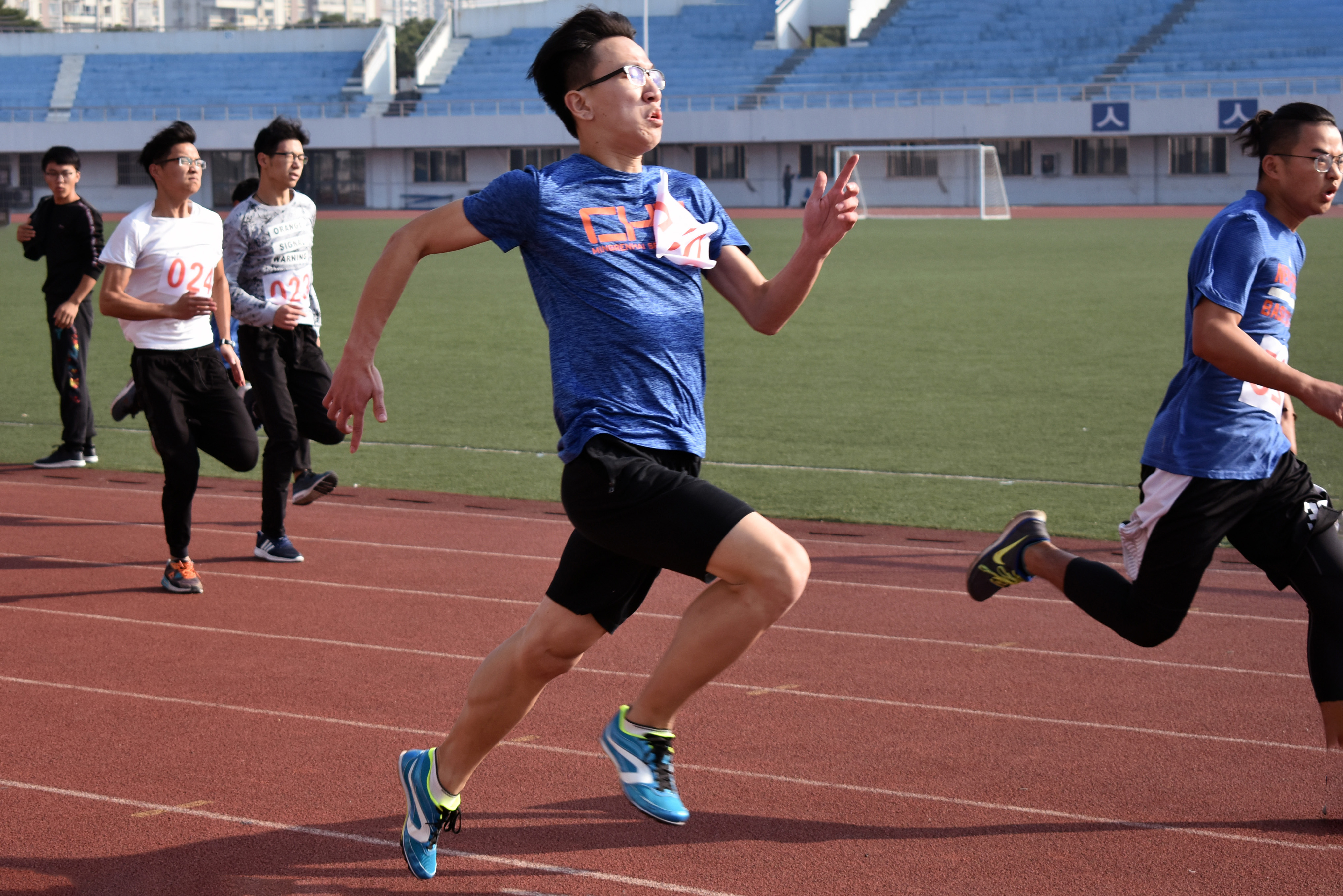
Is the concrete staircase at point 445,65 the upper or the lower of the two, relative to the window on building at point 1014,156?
upper

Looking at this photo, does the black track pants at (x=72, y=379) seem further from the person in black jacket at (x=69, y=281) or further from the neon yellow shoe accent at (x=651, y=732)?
the neon yellow shoe accent at (x=651, y=732)

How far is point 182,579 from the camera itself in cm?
641

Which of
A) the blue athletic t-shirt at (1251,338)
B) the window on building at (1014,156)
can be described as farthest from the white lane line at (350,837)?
the window on building at (1014,156)

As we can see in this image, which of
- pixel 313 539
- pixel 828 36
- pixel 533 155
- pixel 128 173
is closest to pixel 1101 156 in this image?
pixel 828 36

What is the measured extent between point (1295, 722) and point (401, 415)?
27.6 feet

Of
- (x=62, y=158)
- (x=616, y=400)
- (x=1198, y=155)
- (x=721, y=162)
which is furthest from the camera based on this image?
(x=721, y=162)

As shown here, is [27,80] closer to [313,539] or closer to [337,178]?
[337,178]

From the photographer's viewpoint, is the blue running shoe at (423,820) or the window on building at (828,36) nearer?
the blue running shoe at (423,820)

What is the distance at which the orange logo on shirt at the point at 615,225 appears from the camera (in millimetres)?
3250

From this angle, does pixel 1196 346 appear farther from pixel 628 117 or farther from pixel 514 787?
pixel 514 787

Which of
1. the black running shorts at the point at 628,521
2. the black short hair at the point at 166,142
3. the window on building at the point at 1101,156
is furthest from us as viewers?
the window on building at the point at 1101,156

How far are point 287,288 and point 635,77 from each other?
402cm

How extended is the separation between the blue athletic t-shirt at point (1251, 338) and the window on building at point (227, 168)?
61.1 meters

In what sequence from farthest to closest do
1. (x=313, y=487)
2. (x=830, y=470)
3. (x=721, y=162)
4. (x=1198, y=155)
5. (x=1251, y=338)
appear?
(x=721, y=162) < (x=1198, y=155) < (x=830, y=470) < (x=313, y=487) < (x=1251, y=338)
